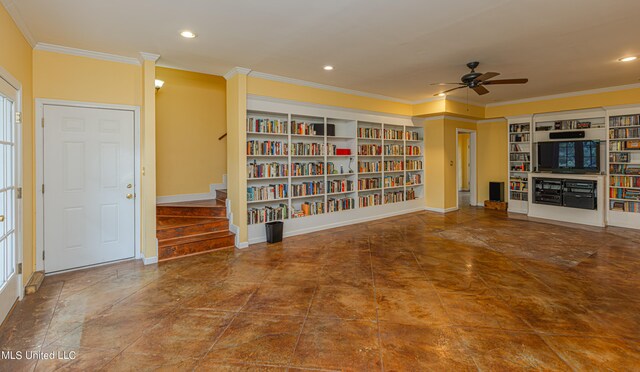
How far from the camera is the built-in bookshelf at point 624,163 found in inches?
234

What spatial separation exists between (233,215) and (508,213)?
6609 millimetres

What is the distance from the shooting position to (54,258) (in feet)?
12.4

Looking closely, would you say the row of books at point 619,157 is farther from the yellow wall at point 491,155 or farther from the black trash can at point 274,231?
the black trash can at point 274,231

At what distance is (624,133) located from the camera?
6.04 m

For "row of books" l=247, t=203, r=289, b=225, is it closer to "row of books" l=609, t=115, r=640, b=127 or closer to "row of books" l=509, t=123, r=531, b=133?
"row of books" l=509, t=123, r=531, b=133

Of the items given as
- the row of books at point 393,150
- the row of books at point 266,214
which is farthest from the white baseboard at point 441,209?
the row of books at point 266,214

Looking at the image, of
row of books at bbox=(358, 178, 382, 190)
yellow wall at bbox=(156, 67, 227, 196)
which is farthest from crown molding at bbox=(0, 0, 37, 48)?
row of books at bbox=(358, 178, 382, 190)

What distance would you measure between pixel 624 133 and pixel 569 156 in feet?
3.05

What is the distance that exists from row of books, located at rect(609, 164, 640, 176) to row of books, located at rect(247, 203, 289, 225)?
6552 millimetres

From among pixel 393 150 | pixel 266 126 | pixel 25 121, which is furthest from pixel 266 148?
pixel 393 150

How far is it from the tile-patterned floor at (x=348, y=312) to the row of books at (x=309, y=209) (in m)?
1.24

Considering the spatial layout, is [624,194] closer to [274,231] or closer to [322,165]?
[322,165]

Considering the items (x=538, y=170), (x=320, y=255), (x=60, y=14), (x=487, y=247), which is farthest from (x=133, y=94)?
(x=538, y=170)

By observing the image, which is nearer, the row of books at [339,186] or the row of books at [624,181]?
the row of books at [624,181]
